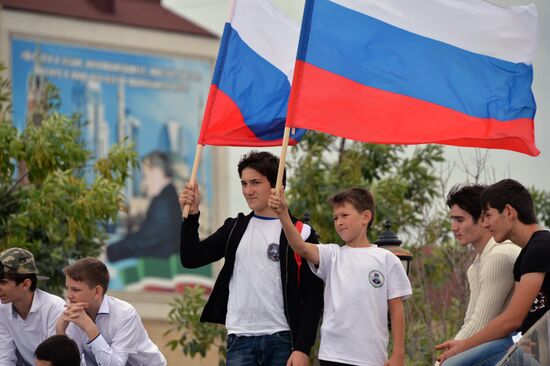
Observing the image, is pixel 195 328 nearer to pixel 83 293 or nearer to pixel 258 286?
pixel 83 293

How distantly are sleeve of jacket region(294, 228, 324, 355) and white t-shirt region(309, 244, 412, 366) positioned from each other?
77 mm

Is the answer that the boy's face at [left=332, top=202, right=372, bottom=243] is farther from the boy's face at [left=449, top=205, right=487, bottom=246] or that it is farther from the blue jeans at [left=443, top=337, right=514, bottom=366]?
the blue jeans at [left=443, top=337, right=514, bottom=366]

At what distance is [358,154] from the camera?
2284 centimetres

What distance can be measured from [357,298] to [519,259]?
102 centimetres

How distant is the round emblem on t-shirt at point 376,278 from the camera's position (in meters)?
9.86

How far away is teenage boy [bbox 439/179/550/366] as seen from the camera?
945cm

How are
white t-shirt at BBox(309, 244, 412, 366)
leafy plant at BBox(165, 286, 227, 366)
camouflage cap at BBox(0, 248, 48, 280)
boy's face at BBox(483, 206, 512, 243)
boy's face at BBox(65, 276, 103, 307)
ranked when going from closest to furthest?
boy's face at BBox(483, 206, 512, 243) → white t-shirt at BBox(309, 244, 412, 366) → boy's face at BBox(65, 276, 103, 307) → camouflage cap at BBox(0, 248, 48, 280) → leafy plant at BBox(165, 286, 227, 366)

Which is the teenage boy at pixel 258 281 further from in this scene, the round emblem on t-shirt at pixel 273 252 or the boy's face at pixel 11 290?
the boy's face at pixel 11 290

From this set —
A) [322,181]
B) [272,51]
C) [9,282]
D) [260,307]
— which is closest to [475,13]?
[272,51]

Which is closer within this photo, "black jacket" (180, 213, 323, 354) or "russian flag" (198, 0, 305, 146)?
"black jacket" (180, 213, 323, 354)

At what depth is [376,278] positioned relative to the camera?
388 inches

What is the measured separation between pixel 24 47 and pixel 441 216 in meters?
32.6

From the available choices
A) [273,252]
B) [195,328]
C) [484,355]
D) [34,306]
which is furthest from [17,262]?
[195,328]

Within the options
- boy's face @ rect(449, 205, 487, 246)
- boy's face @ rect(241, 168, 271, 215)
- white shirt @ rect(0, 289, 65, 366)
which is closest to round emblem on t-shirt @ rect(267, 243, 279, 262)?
boy's face @ rect(241, 168, 271, 215)
